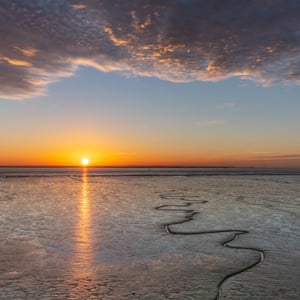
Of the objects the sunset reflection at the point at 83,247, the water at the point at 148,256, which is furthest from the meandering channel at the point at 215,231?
the sunset reflection at the point at 83,247

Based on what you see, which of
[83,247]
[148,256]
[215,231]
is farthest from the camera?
[215,231]

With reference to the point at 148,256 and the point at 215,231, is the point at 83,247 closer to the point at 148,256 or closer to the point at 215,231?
the point at 148,256

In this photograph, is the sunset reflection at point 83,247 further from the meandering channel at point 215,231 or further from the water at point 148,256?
the meandering channel at point 215,231

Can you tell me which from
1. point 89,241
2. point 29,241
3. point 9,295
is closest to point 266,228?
point 89,241

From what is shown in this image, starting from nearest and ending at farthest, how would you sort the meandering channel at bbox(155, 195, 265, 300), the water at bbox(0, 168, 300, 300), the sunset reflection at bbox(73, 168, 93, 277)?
1. the water at bbox(0, 168, 300, 300)
2. the meandering channel at bbox(155, 195, 265, 300)
3. the sunset reflection at bbox(73, 168, 93, 277)

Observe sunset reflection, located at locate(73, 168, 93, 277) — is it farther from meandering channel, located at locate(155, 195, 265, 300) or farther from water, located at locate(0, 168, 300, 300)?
meandering channel, located at locate(155, 195, 265, 300)

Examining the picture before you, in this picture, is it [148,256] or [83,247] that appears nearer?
[148,256]

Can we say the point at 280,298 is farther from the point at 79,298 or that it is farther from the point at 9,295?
the point at 9,295

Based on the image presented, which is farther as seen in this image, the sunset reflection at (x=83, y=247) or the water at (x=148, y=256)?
the sunset reflection at (x=83, y=247)

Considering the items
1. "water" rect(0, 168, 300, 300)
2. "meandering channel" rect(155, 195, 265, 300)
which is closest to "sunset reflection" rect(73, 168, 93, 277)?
"water" rect(0, 168, 300, 300)

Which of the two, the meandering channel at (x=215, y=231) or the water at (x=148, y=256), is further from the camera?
the meandering channel at (x=215, y=231)

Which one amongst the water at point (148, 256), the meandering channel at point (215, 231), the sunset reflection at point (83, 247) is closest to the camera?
the water at point (148, 256)

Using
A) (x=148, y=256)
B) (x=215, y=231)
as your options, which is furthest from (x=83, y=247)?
(x=215, y=231)

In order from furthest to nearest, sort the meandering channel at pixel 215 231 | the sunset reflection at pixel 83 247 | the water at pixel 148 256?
1. the sunset reflection at pixel 83 247
2. the meandering channel at pixel 215 231
3. the water at pixel 148 256
